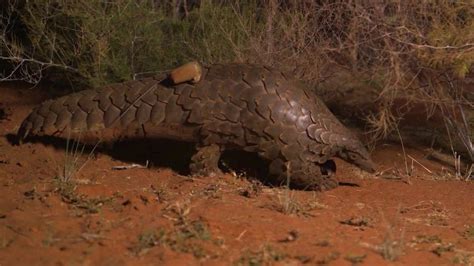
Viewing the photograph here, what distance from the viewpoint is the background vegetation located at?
5.96 meters

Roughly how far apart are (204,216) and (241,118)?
1.32 metres

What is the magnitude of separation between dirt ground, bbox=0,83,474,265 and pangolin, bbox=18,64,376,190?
23 cm

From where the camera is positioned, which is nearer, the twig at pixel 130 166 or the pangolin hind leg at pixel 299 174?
the pangolin hind leg at pixel 299 174

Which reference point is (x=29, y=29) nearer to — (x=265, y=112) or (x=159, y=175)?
(x=159, y=175)

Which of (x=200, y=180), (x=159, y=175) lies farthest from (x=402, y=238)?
(x=159, y=175)

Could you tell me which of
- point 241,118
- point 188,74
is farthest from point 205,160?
point 188,74

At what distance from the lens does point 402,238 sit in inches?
148

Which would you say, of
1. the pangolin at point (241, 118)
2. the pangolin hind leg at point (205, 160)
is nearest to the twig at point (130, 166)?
the pangolin at point (241, 118)

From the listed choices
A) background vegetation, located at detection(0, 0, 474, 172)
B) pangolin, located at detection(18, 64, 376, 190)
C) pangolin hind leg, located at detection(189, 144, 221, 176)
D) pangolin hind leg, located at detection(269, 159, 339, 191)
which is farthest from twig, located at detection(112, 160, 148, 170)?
background vegetation, located at detection(0, 0, 474, 172)

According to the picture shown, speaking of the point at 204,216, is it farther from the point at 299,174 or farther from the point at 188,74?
the point at 188,74

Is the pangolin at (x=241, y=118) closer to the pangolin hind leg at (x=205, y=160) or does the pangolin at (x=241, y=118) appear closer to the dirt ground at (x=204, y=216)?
the pangolin hind leg at (x=205, y=160)

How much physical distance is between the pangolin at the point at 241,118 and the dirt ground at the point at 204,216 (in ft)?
0.77

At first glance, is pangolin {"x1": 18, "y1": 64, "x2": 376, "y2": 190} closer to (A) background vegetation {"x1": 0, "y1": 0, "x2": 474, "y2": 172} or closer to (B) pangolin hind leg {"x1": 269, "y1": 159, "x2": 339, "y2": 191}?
(B) pangolin hind leg {"x1": 269, "y1": 159, "x2": 339, "y2": 191}

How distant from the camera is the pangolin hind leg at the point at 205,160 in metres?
5.25
